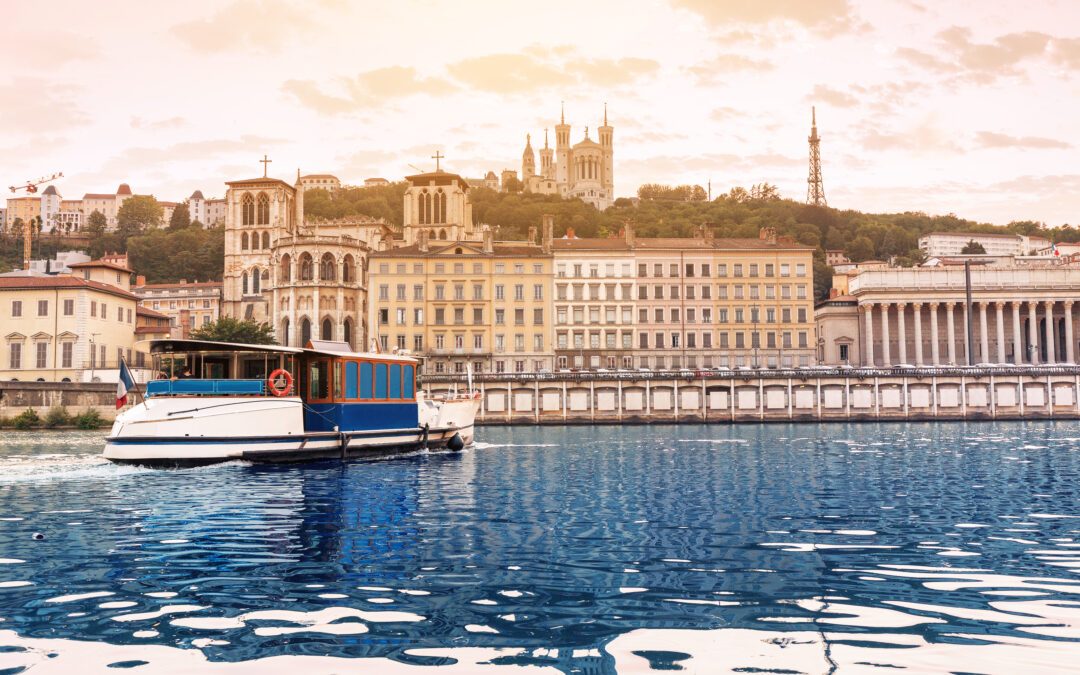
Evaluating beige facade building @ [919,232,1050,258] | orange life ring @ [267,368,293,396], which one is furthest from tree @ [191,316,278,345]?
beige facade building @ [919,232,1050,258]

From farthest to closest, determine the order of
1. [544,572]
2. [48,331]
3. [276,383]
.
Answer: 1. [48,331]
2. [276,383]
3. [544,572]

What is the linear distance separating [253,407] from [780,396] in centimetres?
6118

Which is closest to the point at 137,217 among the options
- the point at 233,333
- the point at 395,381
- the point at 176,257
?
the point at 176,257

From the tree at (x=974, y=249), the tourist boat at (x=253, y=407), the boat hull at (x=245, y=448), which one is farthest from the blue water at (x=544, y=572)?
the tree at (x=974, y=249)

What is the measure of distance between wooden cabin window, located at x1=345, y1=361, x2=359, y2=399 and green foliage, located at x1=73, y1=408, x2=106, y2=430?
37543mm

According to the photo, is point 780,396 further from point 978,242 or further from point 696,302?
point 978,242

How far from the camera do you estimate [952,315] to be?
10675 centimetres

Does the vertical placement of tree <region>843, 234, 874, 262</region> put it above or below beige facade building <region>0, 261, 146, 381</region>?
above

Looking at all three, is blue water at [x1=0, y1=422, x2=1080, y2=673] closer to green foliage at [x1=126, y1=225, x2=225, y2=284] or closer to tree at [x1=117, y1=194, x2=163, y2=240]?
green foliage at [x1=126, y1=225, x2=225, y2=284]

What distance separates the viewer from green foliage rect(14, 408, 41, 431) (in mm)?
62781

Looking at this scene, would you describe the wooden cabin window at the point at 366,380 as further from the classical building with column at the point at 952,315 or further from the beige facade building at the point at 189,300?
the beige facade building at the point at 189,300

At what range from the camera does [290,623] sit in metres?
10.5

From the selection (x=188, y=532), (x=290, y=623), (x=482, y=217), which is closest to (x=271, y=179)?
(x=482, y=217)

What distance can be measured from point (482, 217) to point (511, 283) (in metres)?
90.7
